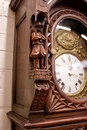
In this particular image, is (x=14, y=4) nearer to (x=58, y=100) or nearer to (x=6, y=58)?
(x=6, y=58)

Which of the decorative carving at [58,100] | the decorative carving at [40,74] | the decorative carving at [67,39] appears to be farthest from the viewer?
the decorative carving at [67,39]

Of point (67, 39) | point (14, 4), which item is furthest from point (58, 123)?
point (14, 4)

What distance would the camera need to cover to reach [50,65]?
0.80 metres

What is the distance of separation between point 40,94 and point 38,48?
0.63 ft

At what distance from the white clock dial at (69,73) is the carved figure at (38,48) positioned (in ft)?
0.54

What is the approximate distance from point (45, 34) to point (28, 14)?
134mm

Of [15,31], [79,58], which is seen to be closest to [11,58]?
[15,31]

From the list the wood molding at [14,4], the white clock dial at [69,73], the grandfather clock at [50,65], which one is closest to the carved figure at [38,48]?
the grandfather clock at [50,65]

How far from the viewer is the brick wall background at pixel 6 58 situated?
1.00 metres

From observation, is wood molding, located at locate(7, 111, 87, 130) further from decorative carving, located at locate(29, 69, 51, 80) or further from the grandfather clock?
decorative carving, located at locate(29, 69, 51, 80)

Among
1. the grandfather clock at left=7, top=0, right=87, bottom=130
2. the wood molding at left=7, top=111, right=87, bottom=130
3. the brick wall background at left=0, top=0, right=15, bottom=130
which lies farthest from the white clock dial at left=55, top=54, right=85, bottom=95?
the brick wall background at left=0, top=0, right=15, bottom=130

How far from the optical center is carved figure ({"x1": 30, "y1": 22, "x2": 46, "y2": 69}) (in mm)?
695

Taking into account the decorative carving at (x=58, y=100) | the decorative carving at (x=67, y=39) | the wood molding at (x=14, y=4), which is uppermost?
the wood molding at (x=14, y=4)

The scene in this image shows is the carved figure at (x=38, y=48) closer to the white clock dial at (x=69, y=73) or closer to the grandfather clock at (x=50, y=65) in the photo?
the grandfather clock at (x=50, y=65)
